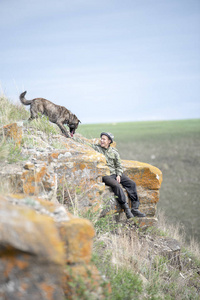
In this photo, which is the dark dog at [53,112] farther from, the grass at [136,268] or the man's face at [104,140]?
the grass at [136,268]

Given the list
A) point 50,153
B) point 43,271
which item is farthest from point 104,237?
point 43,271

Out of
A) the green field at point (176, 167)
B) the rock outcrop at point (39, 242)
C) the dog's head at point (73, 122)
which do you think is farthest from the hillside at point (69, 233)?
the green field at point (176, 167)

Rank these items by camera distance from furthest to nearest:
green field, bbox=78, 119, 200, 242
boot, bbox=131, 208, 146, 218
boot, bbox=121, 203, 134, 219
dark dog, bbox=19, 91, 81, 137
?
green field, bbox=78, 119, 200, 242 → dark dog, bbox=19, 91, 81, 137 → boot, bbox=131, 208, 146, 218 → boot, bbox=121, 203, 134, 219

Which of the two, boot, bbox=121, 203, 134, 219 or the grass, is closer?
the grass

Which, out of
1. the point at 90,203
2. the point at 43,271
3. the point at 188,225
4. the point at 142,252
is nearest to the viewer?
the point at 43,271

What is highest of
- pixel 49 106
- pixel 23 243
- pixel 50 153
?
pixel 49 106

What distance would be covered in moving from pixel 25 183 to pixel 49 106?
418 centimetres

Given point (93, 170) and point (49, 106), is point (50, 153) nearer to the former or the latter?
point (93, 170)

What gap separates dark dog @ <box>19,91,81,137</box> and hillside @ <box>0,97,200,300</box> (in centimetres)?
57

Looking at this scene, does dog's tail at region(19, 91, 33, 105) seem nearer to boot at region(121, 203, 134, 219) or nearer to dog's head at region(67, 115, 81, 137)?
dog's head at region(67, 115, 81, 137)

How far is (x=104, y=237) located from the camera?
5.42 meters

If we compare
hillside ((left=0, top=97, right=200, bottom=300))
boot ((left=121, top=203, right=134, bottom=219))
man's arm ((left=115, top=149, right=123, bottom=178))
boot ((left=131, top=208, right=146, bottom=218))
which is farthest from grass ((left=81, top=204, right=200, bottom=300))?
man's arm ((left=115, top=149, right=123, bottom=178))

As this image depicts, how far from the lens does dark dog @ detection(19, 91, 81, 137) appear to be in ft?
26.8

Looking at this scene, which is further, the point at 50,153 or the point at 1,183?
the point at 50,153
